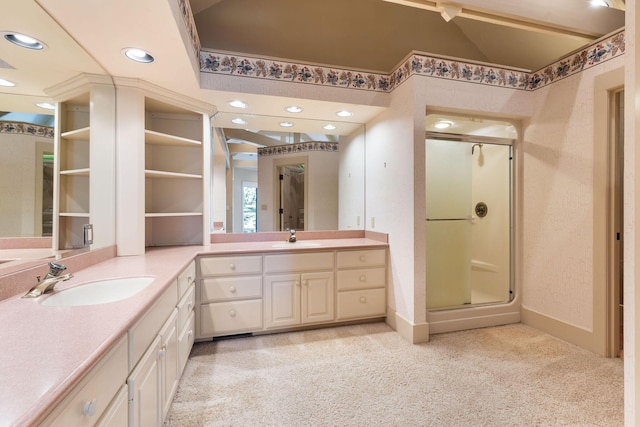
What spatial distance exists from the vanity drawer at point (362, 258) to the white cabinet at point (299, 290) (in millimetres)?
109

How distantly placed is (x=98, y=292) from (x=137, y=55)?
1.50 meters

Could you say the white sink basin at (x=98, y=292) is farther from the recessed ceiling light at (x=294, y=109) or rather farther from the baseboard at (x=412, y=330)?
the baseboard at (x=412, y=330)

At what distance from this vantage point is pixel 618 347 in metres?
2.18

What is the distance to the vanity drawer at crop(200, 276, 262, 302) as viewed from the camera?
240cm

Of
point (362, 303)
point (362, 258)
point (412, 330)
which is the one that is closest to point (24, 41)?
point (362, 258)

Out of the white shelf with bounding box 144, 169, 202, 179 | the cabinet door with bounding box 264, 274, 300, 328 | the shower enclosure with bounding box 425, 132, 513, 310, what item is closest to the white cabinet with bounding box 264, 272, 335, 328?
the cabinet door with bounding box 264, 274, 300, 328

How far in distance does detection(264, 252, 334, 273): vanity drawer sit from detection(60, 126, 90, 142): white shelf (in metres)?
1.57

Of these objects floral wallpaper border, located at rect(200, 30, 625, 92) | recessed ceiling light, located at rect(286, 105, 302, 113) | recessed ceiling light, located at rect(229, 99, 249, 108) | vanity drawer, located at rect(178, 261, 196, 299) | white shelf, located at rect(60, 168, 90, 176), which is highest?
floral wallpaper border, located at rect(200, 30, 625, 92)

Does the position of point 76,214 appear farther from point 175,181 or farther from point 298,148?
point 298,148

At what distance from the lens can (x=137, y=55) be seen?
6.15 feet

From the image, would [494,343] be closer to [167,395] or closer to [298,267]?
Answer: [298,267]

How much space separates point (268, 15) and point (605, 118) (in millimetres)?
3061

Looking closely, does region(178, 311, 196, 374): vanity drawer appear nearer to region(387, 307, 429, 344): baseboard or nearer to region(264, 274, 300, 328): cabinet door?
region(264, 274, 300, 328): cabinet door

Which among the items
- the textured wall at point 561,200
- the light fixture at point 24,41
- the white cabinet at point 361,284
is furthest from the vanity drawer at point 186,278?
the textured wall at point 561,200
